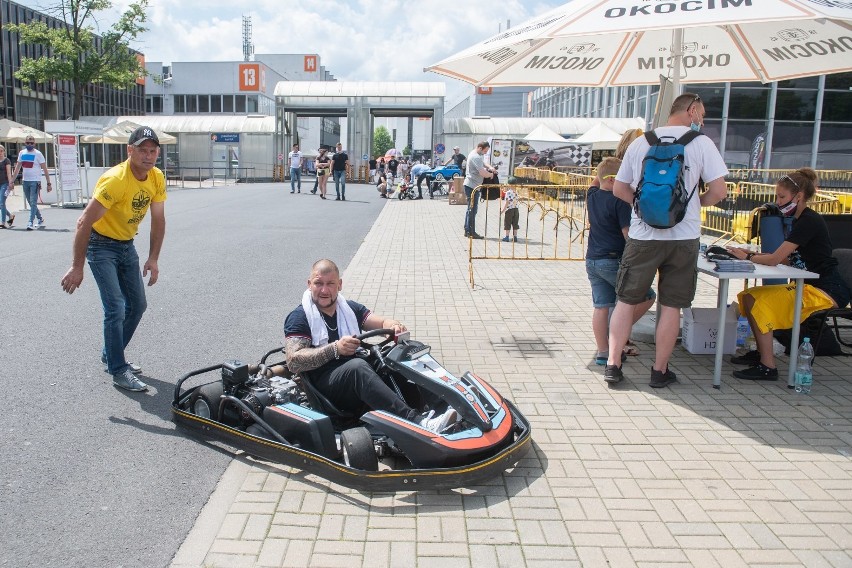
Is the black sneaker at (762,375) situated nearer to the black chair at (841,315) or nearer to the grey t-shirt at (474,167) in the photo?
the black chair at (841,315)

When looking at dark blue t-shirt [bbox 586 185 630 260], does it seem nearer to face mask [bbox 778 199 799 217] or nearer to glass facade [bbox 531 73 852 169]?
face mask [bbox 778 199 799 217]

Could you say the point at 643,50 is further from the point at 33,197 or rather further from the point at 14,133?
the point at 14,133

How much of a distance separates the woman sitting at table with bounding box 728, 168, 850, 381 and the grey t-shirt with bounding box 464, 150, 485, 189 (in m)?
8.47

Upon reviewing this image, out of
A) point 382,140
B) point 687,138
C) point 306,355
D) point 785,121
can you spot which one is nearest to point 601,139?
point 785,121

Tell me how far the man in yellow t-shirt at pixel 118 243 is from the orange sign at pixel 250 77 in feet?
189

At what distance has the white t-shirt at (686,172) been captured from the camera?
4.97 m

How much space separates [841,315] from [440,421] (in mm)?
4132

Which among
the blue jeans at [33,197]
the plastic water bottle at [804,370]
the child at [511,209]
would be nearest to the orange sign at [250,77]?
Answer: the blue jeans at [33,197]

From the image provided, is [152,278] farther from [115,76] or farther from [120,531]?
[115,76]

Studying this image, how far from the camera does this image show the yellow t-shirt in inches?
196

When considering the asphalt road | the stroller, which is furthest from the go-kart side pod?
the stroller

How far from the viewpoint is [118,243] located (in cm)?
519

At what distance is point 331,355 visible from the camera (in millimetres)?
4117

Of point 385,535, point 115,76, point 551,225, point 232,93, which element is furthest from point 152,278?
point 232,93
